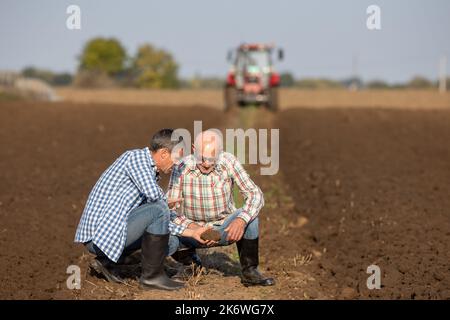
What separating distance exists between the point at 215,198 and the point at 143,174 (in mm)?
788

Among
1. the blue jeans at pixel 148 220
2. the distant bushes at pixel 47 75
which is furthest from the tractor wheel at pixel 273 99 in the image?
the distant bushes at pixel 47 75

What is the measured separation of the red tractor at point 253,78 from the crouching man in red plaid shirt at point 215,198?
75.5 ft

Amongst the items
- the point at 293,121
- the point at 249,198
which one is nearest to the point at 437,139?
the point at 293,121

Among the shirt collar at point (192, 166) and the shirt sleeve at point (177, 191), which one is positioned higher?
the shirt collar at point (192, 166)

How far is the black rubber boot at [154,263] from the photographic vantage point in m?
6.13

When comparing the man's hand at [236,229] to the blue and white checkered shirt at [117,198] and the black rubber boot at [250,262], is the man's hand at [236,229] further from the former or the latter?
the blue and white checkered shirt at [117,198]

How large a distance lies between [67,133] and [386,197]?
11.9 meters

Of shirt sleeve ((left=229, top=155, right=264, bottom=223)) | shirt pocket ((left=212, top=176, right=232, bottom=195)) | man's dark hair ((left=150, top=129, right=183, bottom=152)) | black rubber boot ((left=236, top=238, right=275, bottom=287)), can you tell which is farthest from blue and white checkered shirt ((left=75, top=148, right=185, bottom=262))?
black rubber boot ((left=236, top=238, right=275, bottom=287))

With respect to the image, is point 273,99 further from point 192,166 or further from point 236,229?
point 236,229

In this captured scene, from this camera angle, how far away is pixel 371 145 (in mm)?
18562

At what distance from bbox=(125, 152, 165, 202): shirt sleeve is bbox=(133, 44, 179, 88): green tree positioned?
8265 cm

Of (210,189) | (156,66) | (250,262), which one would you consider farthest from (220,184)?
(156,66)

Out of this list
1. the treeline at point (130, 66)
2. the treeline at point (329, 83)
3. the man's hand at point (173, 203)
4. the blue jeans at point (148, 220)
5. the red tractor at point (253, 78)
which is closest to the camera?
the blue jeans at point (148, 220)

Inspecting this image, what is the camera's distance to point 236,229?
20.1 ft
